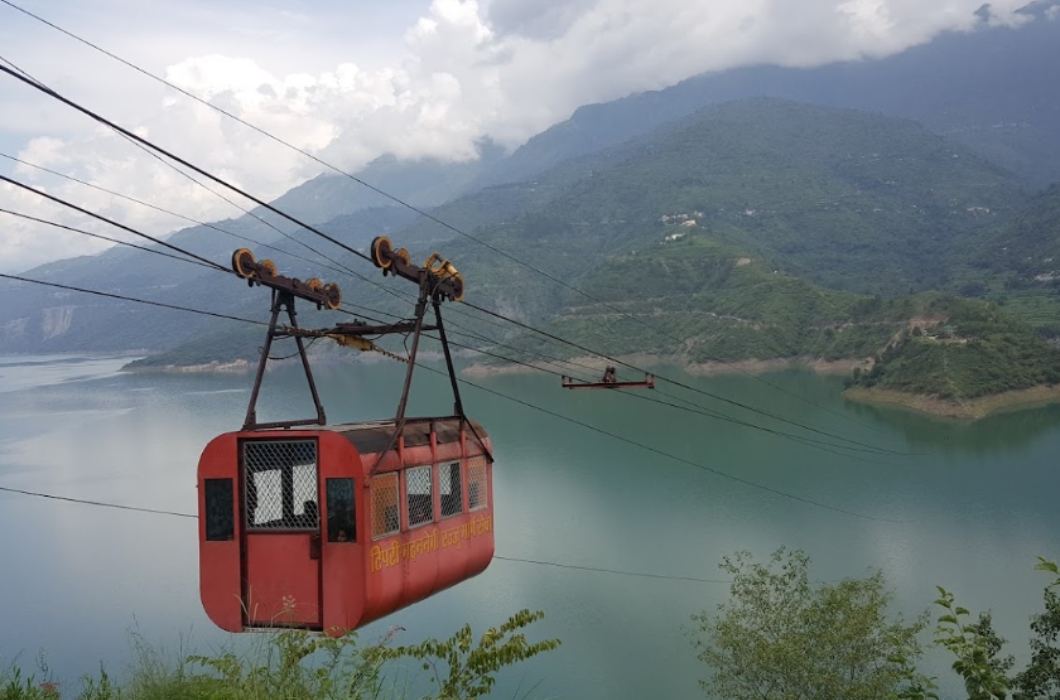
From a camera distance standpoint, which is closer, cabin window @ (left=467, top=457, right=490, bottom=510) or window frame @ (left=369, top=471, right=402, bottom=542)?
window frame @ (left=369, top=471, right=402, bottom=542)

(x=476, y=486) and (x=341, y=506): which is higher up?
(x=341, y=506)

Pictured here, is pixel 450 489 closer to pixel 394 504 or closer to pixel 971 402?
pixel 394 504

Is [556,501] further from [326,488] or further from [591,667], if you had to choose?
[326,488]

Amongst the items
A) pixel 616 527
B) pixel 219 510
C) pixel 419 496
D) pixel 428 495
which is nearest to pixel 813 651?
pixel 428 495

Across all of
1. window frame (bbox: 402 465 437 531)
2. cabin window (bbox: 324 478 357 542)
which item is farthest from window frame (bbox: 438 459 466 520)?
cabin window (bbox: 324 478 357 542)

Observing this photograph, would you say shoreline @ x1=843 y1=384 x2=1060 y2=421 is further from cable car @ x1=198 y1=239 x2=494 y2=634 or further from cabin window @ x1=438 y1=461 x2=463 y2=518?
cable car @ x1=198 y1=239 x2=494 y2=634
